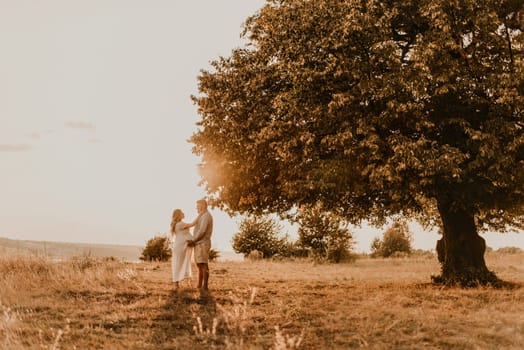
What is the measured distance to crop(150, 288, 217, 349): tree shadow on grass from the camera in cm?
1065

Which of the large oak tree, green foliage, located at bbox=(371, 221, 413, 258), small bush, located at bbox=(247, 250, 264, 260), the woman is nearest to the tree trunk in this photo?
the large oak tree

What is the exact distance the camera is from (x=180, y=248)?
663 inches

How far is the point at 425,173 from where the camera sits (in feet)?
53.5

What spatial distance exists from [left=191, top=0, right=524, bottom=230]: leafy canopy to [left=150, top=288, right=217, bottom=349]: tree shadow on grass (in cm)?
523

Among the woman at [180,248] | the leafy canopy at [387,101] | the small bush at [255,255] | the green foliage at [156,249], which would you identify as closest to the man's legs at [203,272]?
the woman at [180,248]

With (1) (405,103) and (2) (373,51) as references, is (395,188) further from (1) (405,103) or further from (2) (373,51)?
(2) (373,51)

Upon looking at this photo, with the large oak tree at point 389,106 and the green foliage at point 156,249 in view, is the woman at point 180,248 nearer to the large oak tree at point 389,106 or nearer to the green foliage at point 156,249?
the large oak tree at point 389,106

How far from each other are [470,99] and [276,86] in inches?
262

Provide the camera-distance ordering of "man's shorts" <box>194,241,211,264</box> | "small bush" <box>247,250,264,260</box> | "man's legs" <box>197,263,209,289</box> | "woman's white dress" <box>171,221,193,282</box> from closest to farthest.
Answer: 1. "man's shorts" <box>194,241,211,264</box>
2. "man's legs" <box>197,263,209,289</box>
3. "woman's white dress" <box>171,221,193,282</box>
4. "small bush" <box>247,250,264,260</box>

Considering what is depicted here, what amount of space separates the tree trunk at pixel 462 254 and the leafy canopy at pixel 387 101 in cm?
108

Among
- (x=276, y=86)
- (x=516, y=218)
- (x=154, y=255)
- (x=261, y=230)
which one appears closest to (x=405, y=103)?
(x=276, y=86)

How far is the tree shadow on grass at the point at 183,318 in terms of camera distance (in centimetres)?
1065

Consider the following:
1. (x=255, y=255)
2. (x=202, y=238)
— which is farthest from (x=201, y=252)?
(x=255, y=255)

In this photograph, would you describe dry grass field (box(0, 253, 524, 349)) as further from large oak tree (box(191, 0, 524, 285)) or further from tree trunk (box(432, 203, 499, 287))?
large oak tree (box(191, 0, 524, 285))
